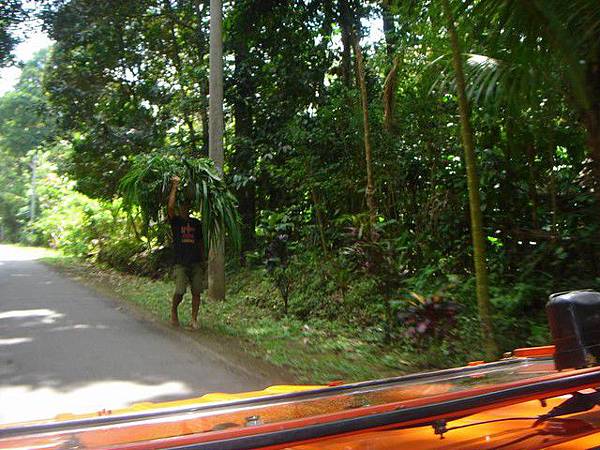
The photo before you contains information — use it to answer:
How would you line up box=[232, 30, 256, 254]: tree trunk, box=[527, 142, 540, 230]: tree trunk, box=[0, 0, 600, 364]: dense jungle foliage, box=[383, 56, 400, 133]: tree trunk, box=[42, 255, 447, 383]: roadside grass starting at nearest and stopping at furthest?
box=[0, 0, 600, 364]: dense jungle foliage → box=[42, 255, 447, 383]: roadside grass → box=[527, 142, 540, 230]: tree trunk → box=[383, 56, 400, 133]: tree trunk → box=[232, 30, 256, 254]: tree trunk

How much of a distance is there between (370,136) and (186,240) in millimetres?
3767

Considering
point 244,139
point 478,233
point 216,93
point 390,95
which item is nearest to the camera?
point 478,233

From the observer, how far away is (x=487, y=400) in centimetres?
200

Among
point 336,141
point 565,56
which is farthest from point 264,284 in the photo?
point 565,56

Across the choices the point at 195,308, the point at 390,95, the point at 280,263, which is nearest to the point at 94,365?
the point at 195,308

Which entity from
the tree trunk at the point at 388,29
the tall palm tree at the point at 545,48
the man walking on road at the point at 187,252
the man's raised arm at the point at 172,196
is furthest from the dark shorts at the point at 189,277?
the tree trunk at the point at 388,29

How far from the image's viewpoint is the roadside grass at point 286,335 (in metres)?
6.11

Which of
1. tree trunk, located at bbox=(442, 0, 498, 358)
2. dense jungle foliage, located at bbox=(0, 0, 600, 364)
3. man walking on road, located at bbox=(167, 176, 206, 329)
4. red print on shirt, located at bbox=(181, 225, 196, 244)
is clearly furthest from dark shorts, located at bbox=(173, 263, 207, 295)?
tree trunk, located at bbox=(442, 0, 498, 358)

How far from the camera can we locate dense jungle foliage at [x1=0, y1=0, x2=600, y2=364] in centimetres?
588

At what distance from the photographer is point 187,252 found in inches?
321

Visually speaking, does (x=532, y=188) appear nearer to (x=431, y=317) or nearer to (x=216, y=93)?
(x=431, y=317)

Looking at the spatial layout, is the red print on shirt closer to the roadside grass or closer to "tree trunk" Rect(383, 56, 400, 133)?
the roadside grass

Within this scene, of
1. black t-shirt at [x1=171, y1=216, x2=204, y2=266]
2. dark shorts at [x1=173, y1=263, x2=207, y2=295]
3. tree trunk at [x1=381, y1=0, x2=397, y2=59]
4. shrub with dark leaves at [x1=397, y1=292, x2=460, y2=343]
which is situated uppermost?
tree trunk at [x1=381, y1=0, x2=397, y2=59]

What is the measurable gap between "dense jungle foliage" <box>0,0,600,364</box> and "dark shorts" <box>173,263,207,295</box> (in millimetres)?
1991
